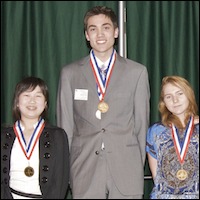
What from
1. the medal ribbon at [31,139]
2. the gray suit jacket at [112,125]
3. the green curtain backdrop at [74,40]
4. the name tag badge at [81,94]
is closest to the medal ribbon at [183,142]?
the gray suit jacket at [112,125]

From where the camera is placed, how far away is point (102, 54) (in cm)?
344

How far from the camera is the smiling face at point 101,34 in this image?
3385mm

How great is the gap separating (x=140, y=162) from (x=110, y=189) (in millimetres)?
299

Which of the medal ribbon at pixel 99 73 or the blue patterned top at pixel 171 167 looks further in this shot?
the medal ribbon at pixel 99 73

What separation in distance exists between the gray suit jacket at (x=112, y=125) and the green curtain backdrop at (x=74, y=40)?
41.3 inches

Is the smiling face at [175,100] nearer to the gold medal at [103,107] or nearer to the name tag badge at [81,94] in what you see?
the gold medal at [103,107]

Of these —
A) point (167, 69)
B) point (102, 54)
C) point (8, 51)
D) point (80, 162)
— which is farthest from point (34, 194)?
point (167, 69)

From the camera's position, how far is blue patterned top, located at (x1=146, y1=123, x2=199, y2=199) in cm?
325

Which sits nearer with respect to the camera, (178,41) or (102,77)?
(102,77)

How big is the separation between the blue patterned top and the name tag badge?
58cm

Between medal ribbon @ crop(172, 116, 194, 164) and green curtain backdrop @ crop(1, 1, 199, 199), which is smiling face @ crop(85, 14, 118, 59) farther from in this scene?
green curtain backdrop @ crop(1, 1, 199, 199)

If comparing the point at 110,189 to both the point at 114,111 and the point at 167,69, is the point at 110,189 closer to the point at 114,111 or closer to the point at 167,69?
the point at 114,111

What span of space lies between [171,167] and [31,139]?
1025 mm

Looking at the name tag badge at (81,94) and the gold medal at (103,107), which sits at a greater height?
the name tag badge at (81,94)
